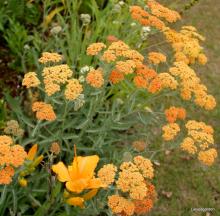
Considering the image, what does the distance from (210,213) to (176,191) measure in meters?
0.31

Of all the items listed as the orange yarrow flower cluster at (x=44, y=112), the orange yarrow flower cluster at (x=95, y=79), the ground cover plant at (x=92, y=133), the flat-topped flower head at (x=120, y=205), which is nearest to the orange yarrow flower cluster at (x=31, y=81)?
the ground cover plant at (x=92, y=133)

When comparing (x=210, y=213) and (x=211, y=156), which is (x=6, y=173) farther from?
(x=210, y=213)

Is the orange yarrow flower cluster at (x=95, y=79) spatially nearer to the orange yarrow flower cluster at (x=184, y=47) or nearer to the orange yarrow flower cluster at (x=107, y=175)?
the orange yarrow flower cluster at (x=107, y=175)

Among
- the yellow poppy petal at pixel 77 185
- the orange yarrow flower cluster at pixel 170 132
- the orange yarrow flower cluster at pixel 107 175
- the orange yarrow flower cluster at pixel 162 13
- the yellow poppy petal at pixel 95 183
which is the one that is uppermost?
the orange yarrow flower cluster at pixel 162 13

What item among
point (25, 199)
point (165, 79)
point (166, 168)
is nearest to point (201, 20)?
point (166, 168)

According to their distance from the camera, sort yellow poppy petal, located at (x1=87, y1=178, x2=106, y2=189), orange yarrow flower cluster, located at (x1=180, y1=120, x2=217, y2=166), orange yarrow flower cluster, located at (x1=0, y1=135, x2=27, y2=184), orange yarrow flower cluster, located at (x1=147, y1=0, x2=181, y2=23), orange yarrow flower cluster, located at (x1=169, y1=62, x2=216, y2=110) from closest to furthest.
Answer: orange yarrow flower cluster, located at (x1=0, y1=135, x2=27, y2=184)
yellow poppy petal, located at (x1=87, y1=178, x2=106, y2=189)
orange yarrow flower cluster, located at (x1=180, y1=120, x2=217, y2=166)
orange yarrow flower cluster, located at (x1=169, y1=62, x2=216, y2=110)
orange yarrow flower cluster, located at (x1=147, y1=0, x2=181, y2=23)

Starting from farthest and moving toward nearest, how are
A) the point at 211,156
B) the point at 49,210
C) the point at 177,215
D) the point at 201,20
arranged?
the point at 201,20, the point at 177,215, the point at 49,210, the point at 211,156

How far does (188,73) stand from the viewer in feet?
8.80

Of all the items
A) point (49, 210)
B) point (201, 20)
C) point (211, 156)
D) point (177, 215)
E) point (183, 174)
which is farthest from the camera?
point (201, 20)

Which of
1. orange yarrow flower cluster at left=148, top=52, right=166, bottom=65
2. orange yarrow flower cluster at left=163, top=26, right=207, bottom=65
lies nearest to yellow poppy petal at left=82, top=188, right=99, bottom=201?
orange yarrow flower cluster at left=148, top=52, right=166, bottom=65

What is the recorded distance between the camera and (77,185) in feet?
7.36

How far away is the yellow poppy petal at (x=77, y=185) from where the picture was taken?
224cm

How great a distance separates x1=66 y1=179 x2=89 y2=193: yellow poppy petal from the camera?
2.24 metres

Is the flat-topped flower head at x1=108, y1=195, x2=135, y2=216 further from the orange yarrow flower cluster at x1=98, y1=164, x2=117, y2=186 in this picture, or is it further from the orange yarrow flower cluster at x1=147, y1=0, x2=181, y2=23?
the orange yarrow flower cluster at x1=147, y1=0, x2=181, y2=23
